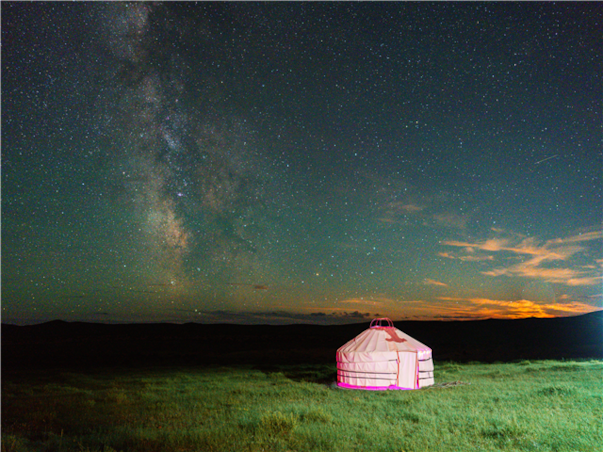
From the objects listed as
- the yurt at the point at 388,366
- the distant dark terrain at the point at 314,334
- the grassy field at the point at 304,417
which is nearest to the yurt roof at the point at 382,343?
the yurt at the point at 388,366

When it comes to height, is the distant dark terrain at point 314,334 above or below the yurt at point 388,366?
below

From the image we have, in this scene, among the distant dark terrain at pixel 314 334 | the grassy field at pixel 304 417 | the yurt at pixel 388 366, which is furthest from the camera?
the distant dark terrain at pixel 314 334

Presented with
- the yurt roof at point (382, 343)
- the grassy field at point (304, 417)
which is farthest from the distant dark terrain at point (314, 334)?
the grassy field at point (304, 417)

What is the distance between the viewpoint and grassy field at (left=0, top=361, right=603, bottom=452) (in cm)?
884

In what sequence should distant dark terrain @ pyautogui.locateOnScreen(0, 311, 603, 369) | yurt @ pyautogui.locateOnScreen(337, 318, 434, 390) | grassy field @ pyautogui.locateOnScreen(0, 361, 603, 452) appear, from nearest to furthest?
1. grassy field @ pyautogui.locateOnScreen(0, 361, 603, 452)
2. yurt @ pyautogui.locateOnScreen(337, 318, 434, 390)
3. distant dark terrain @ pyautogui.locateOnScreen(0, 311, 603, 369)

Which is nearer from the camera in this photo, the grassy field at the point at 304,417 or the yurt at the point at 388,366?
the grassy field at the point at 304,417

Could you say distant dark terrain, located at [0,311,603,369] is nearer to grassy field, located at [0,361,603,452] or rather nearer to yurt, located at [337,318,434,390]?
yurt, located at [337,318,434,390]

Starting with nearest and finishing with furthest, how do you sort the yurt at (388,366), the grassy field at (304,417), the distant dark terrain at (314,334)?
the grassy field at (304,417), the yurt at (388,366), the distant dark terrain at (314,334)

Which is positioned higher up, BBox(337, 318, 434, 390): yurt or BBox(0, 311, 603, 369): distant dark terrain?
BBox(337, 318, 434, 390): yurt

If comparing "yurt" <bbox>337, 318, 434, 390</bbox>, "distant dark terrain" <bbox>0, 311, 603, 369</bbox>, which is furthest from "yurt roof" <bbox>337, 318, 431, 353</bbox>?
"distant dark terrain" <bbox>0, 311, 603, 369</bbox>

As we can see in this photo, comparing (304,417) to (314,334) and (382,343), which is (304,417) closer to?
(382,343)

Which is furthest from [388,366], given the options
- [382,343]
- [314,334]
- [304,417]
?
[314,334]

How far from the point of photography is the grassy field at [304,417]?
29.0 feet

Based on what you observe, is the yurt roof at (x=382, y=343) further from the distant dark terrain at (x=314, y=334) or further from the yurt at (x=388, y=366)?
the distant dark terrain at (x=314, y=334)
